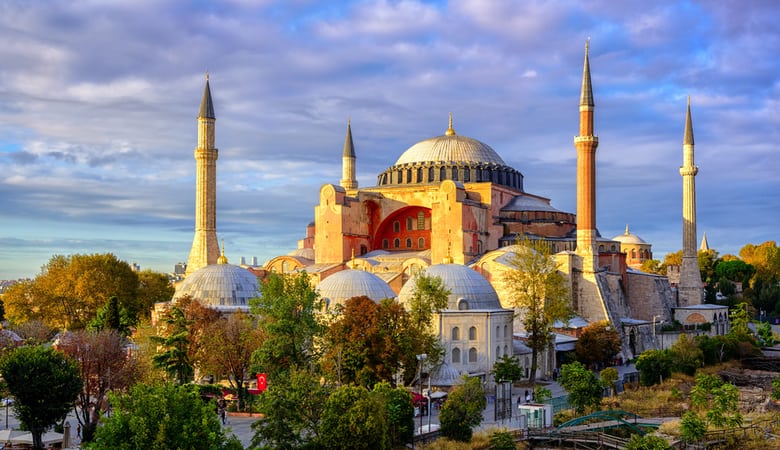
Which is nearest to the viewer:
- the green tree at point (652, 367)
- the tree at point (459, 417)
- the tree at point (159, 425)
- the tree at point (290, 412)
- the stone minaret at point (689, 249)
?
the tree at point (159, 425)

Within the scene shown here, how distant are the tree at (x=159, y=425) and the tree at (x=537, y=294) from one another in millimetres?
18212

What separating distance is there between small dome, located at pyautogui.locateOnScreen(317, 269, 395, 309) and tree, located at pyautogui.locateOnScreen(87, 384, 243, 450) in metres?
14.9

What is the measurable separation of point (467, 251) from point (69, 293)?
724 inches

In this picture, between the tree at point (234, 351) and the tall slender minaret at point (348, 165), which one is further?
the tall slender minaret at point (348, 165)

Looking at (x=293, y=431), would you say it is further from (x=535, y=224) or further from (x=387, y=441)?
(x=535, y=224)

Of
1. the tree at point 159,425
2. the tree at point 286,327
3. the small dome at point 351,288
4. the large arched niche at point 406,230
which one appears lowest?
the tree at point 159,425

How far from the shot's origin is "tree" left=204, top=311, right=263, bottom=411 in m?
24.7

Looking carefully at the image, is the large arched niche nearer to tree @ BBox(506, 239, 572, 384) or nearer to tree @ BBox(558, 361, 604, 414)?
tree @ BBox(506, 239, 572, 384)

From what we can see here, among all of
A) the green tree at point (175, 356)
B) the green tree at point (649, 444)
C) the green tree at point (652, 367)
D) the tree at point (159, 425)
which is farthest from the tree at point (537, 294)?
the tree at point (159, 425)

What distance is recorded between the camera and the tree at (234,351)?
81.0ft

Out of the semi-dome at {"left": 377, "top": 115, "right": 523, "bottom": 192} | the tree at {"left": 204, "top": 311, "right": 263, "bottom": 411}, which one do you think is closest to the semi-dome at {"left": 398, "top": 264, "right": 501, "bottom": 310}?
the tree at {"left": 204, "top": 311, "right": 263, "bottom": 411}

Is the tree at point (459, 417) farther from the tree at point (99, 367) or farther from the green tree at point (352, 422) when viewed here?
the tree at point (99, 367)

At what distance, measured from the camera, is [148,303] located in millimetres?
42562

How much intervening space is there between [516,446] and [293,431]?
5.41 m
